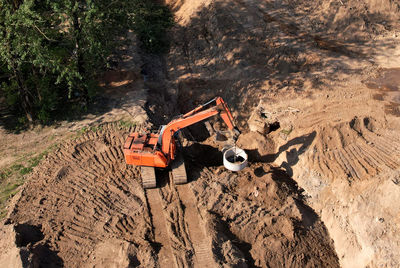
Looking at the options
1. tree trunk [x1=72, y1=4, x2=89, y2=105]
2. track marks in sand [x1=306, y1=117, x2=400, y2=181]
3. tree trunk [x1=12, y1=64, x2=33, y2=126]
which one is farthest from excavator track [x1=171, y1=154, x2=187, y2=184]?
tree trunk [x1=12, y1=64, x2=33, y2=126]

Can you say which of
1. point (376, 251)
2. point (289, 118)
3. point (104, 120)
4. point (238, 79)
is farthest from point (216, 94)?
point (376, 251)

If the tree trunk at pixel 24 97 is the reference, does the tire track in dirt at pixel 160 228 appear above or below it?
below

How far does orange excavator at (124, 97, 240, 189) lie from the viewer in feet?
38.3

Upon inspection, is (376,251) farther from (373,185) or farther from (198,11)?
(198,11)

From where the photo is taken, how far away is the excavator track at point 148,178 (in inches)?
484

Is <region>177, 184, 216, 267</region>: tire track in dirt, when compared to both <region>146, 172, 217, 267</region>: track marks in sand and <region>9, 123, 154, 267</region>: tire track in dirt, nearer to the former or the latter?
<region>146, 172, 217, 267</region>: track marks in sand

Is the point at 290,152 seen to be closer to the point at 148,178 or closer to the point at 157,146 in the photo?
the point at 157,146

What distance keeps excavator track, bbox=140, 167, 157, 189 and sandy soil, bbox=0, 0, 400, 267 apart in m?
0.34

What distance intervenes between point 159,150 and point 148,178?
1.17 m

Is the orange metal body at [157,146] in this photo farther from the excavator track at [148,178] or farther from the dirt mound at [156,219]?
the dirt mound at [156,219]

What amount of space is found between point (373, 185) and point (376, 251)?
229cm

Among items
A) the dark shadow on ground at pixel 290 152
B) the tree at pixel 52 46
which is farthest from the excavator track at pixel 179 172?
the tree at pixel 52 46

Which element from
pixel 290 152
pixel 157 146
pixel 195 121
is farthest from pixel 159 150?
pixel 290 152

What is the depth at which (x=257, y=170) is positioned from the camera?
45.0ft
